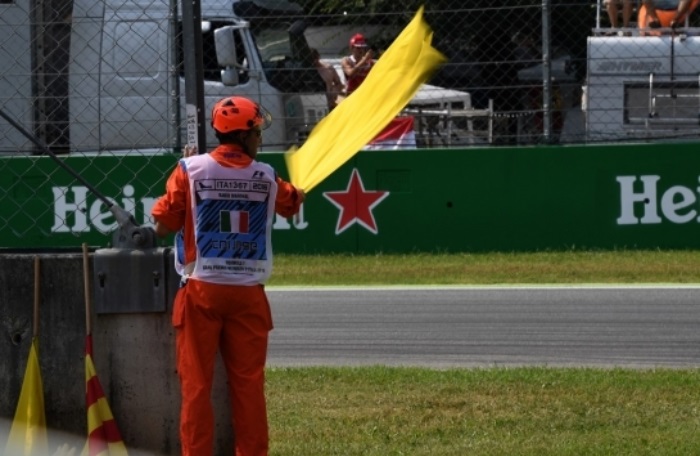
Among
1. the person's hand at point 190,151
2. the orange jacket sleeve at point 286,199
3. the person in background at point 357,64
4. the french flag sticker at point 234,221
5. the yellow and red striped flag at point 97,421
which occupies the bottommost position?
the yellow and red striped flag at point 97,421

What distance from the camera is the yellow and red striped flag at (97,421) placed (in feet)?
19.1

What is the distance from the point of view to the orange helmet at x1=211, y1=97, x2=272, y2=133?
578 centimetres

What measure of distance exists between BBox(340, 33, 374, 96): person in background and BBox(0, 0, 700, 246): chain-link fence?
219 mm

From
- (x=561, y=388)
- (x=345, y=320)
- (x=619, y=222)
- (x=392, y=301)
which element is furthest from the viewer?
(x=619, y=222)

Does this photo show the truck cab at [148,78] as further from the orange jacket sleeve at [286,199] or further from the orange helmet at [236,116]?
the orange jacket sleeve at [286,199]

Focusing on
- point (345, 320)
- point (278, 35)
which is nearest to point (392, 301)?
point (345, 320)

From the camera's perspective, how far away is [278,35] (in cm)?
1620

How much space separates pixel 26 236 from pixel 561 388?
7241 millimetres

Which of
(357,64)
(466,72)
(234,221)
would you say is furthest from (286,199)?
(466,72)

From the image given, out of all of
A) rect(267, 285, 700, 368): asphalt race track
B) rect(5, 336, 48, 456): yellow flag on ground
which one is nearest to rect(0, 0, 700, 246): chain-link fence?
rect(267, 285, 700, 368): asphalt race track

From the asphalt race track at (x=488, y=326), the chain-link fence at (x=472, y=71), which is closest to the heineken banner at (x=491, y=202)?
the chain-link fence at (x=472, y=71)

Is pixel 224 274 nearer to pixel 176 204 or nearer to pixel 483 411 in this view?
pixel 176 204

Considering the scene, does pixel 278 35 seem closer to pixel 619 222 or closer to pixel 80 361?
pixel 619 222

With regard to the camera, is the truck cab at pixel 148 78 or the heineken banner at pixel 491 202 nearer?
the truck cab at pixel 148 78
